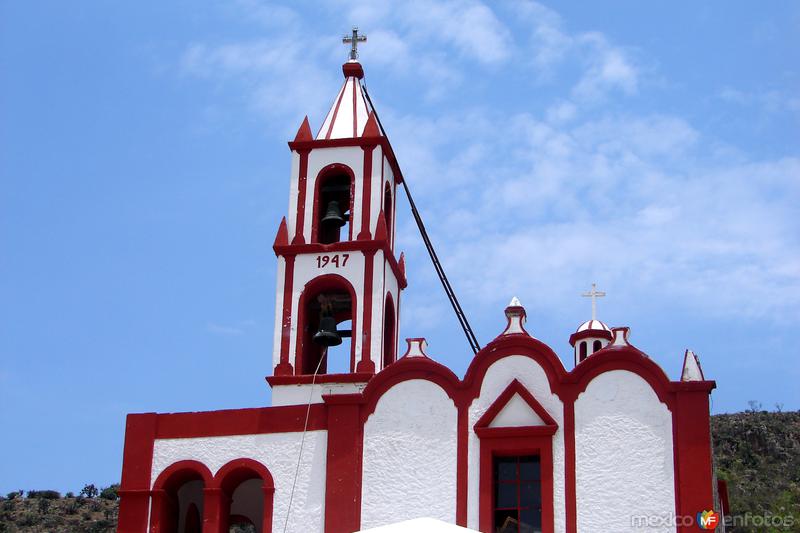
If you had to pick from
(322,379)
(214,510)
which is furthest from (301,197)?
(214,510)

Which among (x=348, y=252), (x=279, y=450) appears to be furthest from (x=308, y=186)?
(x=279, y=450)

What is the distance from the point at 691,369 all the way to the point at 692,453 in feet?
4.92

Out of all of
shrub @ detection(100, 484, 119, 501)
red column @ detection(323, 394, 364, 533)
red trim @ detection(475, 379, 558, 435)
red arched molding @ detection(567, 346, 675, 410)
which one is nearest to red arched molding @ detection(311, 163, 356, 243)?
red column @ detection(323, 394, 364, 533)

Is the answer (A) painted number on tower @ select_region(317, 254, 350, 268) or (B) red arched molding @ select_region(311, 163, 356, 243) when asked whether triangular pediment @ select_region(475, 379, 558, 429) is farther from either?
(B) red arched molding @ select_region(311, 163, 356, 243)

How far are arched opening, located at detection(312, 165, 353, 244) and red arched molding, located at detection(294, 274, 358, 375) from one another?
3.25 feet

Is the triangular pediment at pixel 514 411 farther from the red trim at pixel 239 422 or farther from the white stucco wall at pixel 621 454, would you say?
the red trim at pixel 239 422

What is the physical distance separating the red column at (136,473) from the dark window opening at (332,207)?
562 centimetres

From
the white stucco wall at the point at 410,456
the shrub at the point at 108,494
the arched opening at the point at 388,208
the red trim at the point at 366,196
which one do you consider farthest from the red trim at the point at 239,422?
the shrub at the point at 108,494

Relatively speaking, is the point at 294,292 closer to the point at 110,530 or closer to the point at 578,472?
the point at 578,472

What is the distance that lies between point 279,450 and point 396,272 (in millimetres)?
6091

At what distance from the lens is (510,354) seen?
2527 centimetres

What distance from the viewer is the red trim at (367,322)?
27.8 metres

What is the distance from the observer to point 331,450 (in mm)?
25266

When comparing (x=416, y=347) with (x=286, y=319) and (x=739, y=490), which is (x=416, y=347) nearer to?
(x=286, y=319)
